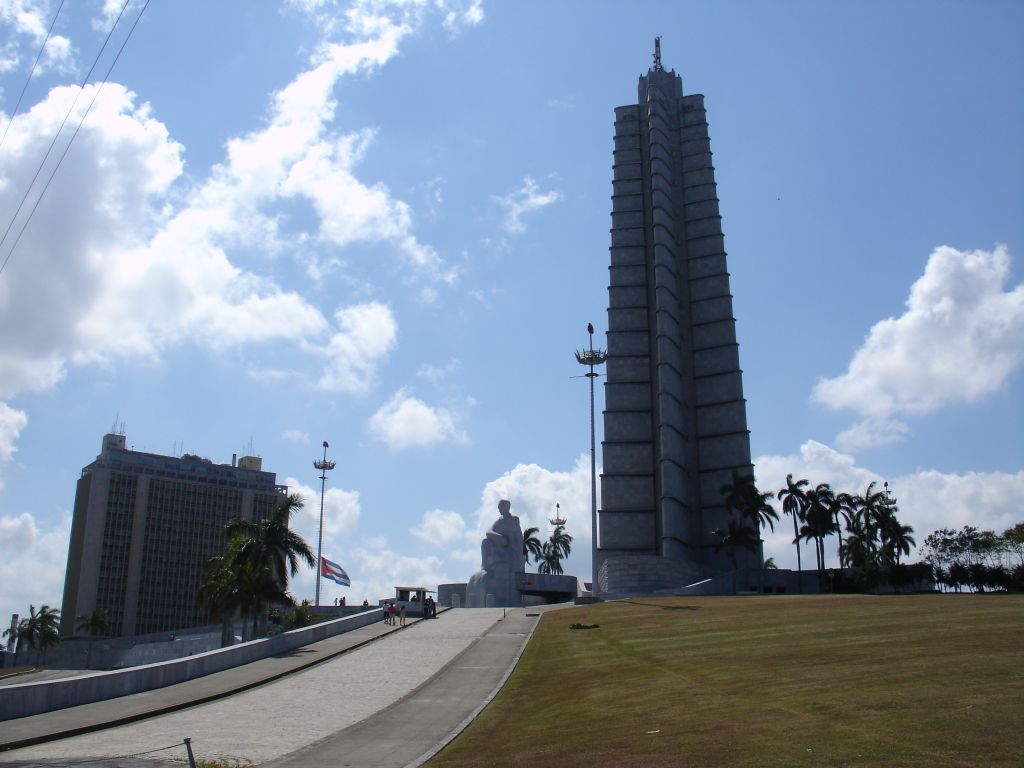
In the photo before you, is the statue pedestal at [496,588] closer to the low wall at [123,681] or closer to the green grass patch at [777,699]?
the low wall at [123,681]

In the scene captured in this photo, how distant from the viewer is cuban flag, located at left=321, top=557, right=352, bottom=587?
192ft

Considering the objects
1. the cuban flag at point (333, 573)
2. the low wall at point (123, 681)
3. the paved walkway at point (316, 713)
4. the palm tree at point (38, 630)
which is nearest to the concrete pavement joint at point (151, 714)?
the paved walkway at point (316, 713)

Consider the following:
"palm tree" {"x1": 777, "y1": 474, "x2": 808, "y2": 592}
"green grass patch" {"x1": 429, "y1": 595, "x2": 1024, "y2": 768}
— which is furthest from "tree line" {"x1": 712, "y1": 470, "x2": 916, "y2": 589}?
"green grass patch" {"x1": 429, "y1": 595, "x2": 1024, "y2": 768}

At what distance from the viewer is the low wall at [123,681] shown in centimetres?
1928

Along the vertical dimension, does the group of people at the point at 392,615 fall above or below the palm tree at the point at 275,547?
below

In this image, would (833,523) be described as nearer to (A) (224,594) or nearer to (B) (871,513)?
(B) (871,513)

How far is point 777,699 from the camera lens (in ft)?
48.5

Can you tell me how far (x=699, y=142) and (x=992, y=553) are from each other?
4794 cm

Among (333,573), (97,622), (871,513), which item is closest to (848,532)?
(871,513)

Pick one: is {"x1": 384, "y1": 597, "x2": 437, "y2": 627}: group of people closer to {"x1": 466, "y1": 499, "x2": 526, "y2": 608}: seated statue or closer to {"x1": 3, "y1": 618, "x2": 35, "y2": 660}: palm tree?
{"x1": 466, "y1": 499, "x2": 526, "y2": 608}: seated statue

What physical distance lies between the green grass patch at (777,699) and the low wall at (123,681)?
860 centimetres

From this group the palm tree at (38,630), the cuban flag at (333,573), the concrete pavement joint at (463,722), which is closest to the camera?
the concrete pavement joint at (463,722)

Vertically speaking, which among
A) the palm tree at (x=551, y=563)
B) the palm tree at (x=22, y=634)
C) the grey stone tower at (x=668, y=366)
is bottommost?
the palm tree at (x=22, y=634)

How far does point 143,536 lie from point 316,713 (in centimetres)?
12020
